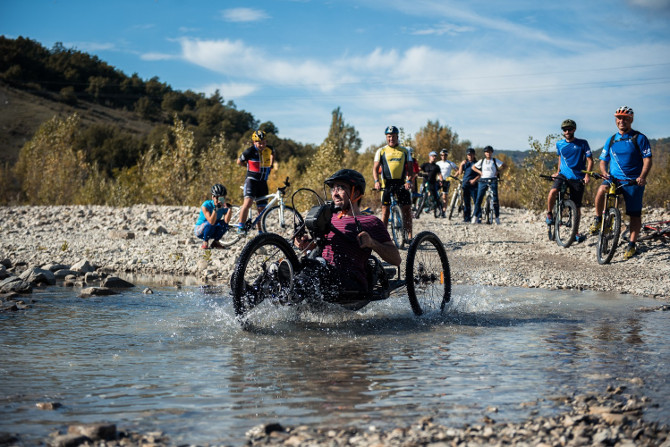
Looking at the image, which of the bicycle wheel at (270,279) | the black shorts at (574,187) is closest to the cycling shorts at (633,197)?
the black shorts at (574,187)

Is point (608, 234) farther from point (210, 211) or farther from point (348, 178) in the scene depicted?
point (210, 211)

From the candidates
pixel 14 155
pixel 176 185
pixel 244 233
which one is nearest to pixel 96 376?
pixel 244 233

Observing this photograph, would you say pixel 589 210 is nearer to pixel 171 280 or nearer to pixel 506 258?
pixel 506 258

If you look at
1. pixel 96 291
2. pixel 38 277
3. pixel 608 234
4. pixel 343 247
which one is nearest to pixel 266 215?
pixel 38 277

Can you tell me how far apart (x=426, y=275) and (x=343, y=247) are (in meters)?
1.27

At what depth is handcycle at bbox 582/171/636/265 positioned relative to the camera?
36.3 feet

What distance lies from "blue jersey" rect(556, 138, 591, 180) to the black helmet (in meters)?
7.79

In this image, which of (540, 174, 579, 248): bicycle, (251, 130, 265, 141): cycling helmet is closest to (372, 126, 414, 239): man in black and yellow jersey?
(251, 130, 265, 141): cycling helmet

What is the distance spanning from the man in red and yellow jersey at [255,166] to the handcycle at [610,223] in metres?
6.07

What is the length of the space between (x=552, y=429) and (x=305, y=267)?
2998mm

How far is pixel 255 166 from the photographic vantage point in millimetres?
13047

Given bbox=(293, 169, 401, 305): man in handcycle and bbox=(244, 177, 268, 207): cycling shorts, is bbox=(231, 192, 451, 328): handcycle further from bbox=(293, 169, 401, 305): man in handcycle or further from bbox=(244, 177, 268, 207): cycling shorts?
bbox=(244, 177, 268, 207): cycling shorts

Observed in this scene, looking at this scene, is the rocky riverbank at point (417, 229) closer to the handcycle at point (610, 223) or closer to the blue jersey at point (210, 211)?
the handcycle at point (610, 223)

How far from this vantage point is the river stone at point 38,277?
951 centimetres
